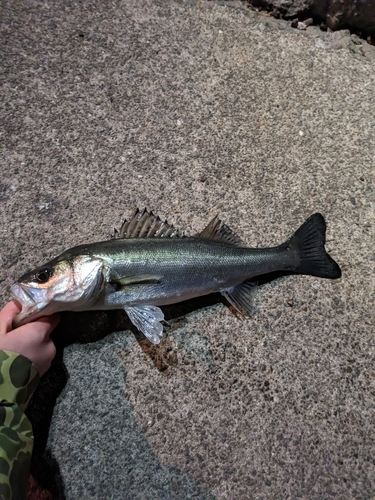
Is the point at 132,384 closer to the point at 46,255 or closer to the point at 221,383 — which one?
the point at 221,383

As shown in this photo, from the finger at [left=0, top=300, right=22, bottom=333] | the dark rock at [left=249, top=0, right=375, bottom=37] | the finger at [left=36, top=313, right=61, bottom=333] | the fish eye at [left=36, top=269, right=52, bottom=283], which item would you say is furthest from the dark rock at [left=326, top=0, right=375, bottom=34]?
the finger at [left=0, top=300, right=22, bottom=333]

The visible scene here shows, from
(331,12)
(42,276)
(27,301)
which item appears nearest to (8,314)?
(27,301)

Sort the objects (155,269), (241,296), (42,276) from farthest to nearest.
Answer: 1. (241,296)
2. (155,269)
3. (42,276)

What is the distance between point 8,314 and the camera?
2.15m

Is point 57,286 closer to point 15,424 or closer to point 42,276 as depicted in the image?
point 42,276

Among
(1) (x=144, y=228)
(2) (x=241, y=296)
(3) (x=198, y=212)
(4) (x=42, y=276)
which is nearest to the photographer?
(4) (x=42, y=276)

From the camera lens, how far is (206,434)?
2.26 m

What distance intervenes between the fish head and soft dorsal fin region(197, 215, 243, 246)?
715mm

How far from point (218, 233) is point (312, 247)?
617 millimetres

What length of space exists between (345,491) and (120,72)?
3.22 m

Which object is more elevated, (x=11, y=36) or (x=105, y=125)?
(x=11, y=36)

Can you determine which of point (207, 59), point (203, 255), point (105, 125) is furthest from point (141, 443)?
point (207, 59)

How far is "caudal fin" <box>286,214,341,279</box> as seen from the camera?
2.52 m

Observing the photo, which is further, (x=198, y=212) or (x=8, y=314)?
(x=198, y=212)
